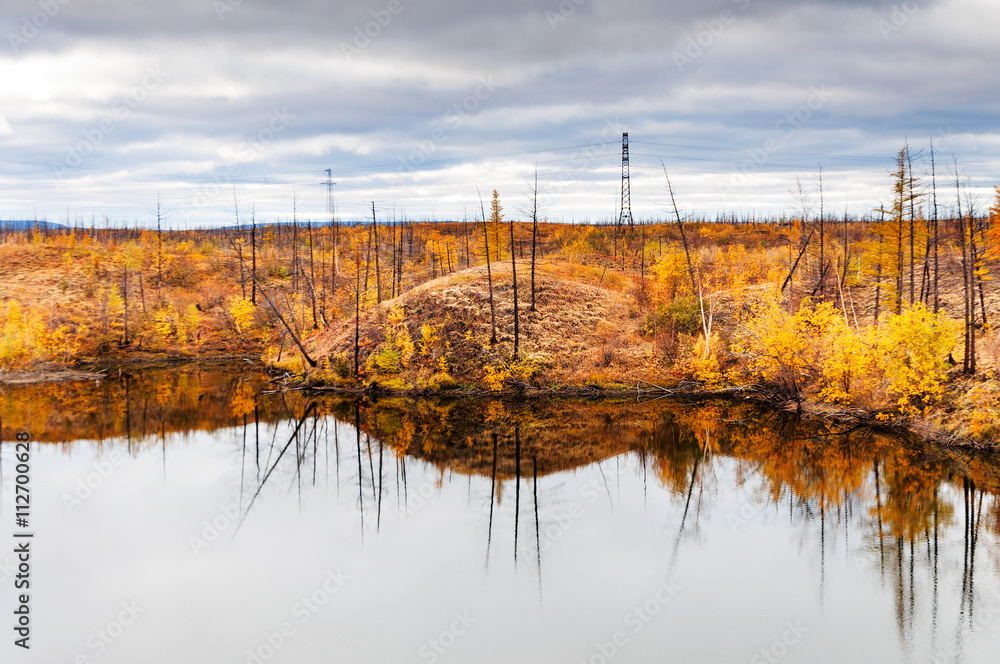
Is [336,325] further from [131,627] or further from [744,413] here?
[131,627]

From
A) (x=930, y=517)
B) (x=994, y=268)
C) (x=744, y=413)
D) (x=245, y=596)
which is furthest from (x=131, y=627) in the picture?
(x=994, y=268)

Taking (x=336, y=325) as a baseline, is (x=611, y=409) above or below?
below

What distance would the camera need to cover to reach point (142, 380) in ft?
165

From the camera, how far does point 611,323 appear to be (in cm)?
5009

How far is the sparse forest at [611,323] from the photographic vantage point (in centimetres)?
3281

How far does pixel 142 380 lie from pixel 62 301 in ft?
74.5

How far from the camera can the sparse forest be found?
32.8 metres

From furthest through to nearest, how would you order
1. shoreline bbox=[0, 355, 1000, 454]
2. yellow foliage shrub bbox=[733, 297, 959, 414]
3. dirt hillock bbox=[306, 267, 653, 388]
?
dirt hillock bbox=[306, 267, 653, 388]
shoreline bbox=[0, 355, 1000, 454]
yellow foliage shrub bbox=[733, 297, 959, 414]
